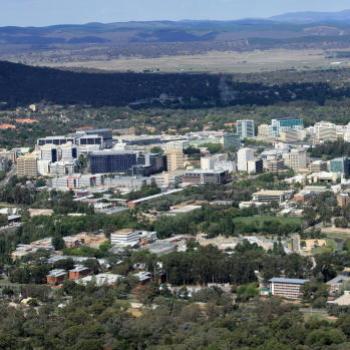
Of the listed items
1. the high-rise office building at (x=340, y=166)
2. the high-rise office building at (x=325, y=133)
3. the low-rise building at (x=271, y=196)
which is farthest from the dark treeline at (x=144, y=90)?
the low-rise building at (x=271, y=196)

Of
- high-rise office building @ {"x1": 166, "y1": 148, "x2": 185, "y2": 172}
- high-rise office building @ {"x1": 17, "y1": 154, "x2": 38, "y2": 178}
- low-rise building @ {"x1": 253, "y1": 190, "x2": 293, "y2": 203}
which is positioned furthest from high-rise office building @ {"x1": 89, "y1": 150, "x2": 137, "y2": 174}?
low-rise building @ {"x1": 253, "y1": 190, "x2": 293, "y2": 203}

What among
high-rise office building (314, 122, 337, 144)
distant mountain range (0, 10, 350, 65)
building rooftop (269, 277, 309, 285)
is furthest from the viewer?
distant mountain range (0, 10, 350, 65)

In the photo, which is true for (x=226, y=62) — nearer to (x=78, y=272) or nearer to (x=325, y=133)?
(x=325, y=133)

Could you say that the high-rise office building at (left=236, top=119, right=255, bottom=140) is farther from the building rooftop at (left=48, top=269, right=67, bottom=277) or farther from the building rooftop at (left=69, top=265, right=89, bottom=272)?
the building rooftop at (left=48, top=269, right=67, bottom=277)

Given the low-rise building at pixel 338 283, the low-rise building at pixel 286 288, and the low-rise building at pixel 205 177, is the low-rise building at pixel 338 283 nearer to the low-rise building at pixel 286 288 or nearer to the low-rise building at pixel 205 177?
the low-rise building at pixel 286 288

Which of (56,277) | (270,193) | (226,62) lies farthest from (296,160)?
(226,62)

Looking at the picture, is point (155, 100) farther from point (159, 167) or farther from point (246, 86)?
point (159, 167)

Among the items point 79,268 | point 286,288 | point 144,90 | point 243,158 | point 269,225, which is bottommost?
point 144,90
